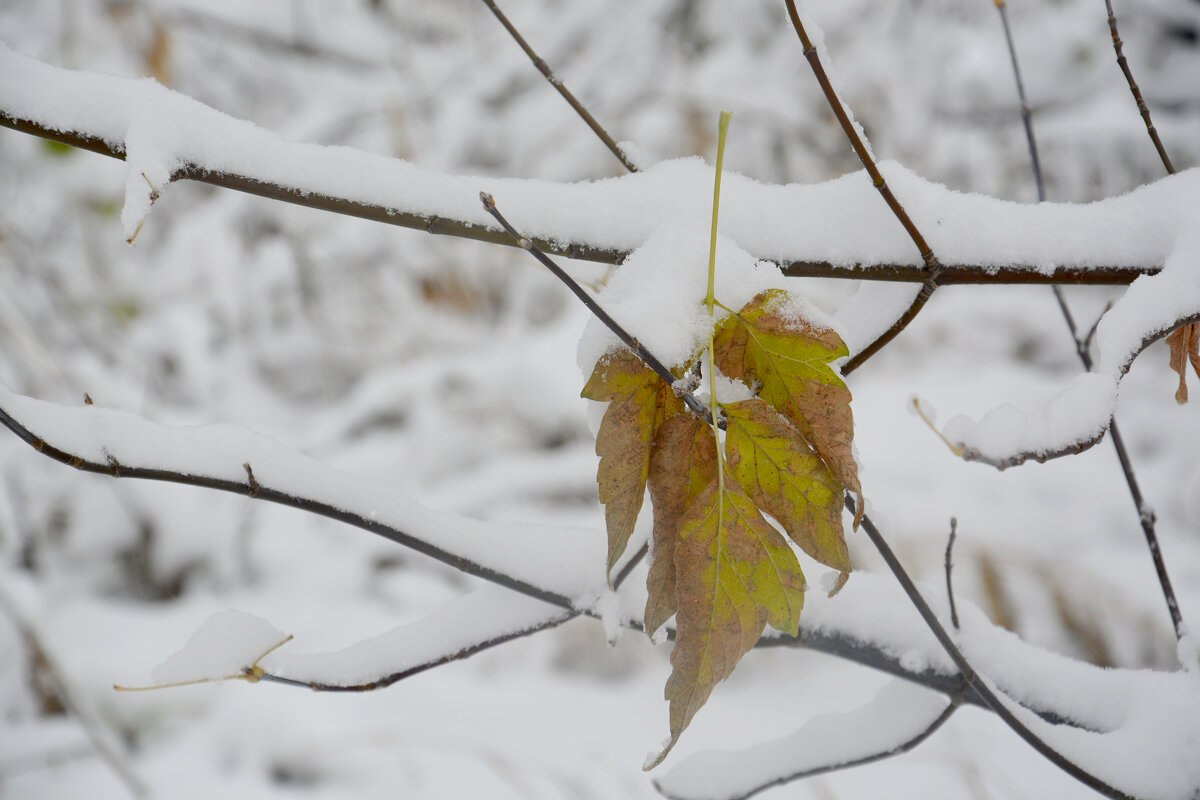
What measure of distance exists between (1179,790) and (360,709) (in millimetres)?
1079

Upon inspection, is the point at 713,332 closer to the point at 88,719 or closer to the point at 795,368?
the point at 795,368

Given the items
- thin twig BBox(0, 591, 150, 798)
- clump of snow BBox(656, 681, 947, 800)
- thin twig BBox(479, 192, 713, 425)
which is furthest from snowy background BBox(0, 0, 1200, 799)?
thin twig BBox(479, 192, 713, 425)

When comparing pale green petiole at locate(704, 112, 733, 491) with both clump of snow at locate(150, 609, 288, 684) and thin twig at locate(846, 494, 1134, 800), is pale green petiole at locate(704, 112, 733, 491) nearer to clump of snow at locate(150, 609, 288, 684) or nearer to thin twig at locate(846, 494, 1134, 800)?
thin twig at locate(846, 494, 1134, 800)

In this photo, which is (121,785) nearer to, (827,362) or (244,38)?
(827,362)

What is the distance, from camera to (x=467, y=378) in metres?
1.71

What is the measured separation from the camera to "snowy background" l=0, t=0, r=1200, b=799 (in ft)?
3.38

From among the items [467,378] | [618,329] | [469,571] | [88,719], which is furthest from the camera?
[467,378]

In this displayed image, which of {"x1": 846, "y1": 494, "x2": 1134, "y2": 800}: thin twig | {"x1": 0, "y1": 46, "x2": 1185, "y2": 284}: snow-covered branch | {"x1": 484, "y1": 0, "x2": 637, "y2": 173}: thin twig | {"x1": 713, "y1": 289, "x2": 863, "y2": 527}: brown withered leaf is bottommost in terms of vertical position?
{"x1": 846, "y1": 494, "x2": 1134, "y2": 800}: thin twig

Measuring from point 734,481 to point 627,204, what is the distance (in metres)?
0.13

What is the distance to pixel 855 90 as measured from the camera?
184 cm

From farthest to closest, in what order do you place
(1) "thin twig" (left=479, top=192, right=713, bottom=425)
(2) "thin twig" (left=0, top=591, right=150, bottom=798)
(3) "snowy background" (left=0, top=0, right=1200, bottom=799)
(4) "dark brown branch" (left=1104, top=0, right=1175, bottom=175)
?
1. (3) "snowy background" (left=0, top=0, right=1200, bottom=799)
2. (2) "thin twig" (left=0, top=591, right=150, bottom=798)
3. (4) "dark brown branch" (left=1104, top=0, right=1175, bottom=175)
4. (1) "thin twig" (left=479, top=192, right=713, bottom=425)

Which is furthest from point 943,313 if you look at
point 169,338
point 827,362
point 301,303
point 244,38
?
point 244,38

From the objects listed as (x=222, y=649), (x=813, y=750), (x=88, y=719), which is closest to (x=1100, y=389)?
(x=813, y=750)

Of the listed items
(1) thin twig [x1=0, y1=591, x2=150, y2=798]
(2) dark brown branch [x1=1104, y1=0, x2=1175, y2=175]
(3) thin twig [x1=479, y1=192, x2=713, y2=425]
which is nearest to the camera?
(3) thin twig [x1=479, y1=192, x2=713, y2=425]
